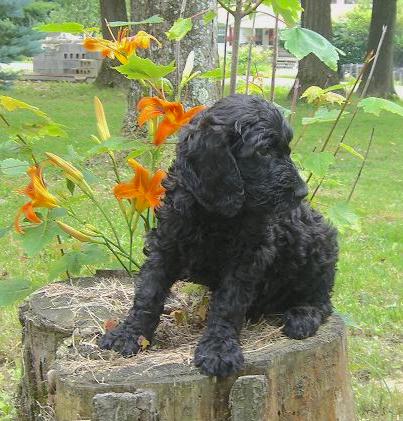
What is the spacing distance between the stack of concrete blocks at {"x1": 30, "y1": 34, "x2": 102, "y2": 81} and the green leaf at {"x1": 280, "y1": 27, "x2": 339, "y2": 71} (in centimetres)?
2555

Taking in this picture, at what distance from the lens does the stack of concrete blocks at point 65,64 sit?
2836 cm

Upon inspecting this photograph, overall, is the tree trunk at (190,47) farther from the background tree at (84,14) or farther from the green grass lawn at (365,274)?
the background tree at (84,14)

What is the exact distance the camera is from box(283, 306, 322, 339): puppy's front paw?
3.00 metres

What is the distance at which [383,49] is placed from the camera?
24.5 meters

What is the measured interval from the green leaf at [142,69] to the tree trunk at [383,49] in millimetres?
21388

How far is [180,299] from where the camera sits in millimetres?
3602

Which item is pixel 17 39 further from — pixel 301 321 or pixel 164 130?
pixel 301 321

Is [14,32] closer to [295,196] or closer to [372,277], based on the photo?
[372,277]

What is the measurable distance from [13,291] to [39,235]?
361 mm

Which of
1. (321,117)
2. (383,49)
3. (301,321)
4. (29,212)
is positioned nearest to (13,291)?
(29,212)

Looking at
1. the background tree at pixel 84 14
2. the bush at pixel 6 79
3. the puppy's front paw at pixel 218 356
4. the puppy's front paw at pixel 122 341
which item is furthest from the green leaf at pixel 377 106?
the background tree at pixel 84 14

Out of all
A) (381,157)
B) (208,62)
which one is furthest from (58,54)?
(208,62)

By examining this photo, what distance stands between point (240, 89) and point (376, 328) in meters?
2.52

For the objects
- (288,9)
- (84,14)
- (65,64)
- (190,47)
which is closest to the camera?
(288,9)
